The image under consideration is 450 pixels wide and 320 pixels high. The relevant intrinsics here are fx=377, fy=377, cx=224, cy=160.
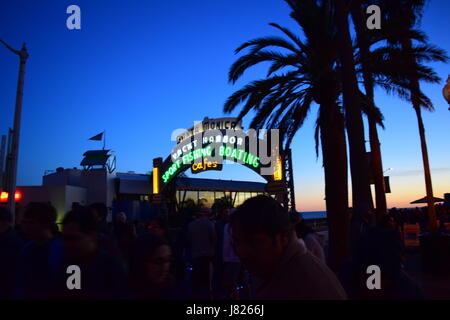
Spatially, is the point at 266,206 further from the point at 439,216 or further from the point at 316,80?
the point at 439,216

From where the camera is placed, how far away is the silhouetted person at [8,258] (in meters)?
3.62

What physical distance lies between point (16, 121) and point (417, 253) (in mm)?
16717

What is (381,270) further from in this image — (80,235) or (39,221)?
(39,221)

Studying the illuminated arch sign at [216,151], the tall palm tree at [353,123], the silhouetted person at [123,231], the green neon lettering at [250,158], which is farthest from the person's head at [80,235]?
the green neon lettering at [250,158]

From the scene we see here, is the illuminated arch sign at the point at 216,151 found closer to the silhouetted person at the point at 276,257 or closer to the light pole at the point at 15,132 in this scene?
the light pole at the point at 15,132

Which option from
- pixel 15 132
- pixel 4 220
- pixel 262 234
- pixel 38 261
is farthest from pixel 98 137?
pixel 262 234

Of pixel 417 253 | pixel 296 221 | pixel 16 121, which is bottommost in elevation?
pixel 417 253

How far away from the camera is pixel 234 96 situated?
1230 cm

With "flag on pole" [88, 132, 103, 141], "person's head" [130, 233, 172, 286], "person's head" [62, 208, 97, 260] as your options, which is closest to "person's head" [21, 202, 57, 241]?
"person's head" [62, 208, 97, 260]

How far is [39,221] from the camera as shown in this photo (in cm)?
378

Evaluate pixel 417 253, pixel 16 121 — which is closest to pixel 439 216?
pixel 417 253

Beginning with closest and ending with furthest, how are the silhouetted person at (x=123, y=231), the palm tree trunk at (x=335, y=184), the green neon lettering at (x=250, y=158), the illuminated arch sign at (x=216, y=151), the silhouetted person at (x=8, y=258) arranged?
the silhouetted person at (x=8, y=258) → the silhouetted person at (x=123, y=231) → the palm tree trunk at (x=335, y=184) → the illuminated arch sign at (x=216, y=151) → the green neon lettering at (x=250, y=158)

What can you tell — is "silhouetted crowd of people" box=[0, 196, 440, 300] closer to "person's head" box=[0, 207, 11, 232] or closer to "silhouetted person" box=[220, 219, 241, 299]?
"person's head" box=[0, 207, 11, 232]

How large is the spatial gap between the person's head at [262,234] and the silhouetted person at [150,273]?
0.93 metres
